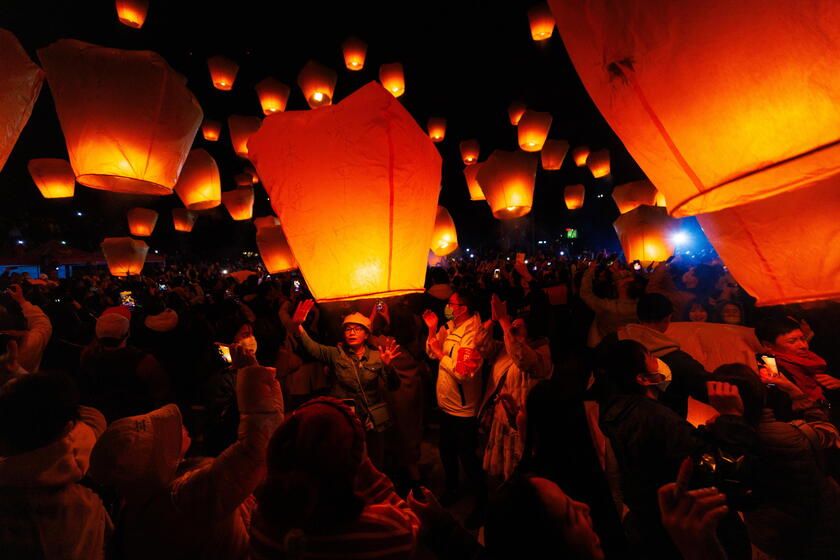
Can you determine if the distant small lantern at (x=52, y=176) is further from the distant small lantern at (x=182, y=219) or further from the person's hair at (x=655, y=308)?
the person's hair at (x=655, y=308)

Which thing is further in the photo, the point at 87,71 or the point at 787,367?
the point at 787,367

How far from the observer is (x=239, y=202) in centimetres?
911

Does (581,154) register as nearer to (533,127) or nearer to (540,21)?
(533,127)

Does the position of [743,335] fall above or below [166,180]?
below

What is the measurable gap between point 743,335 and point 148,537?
4.39 m

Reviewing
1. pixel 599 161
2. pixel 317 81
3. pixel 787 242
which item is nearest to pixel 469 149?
pixel 599 161

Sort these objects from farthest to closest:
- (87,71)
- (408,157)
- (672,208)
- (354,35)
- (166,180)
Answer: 1. (354,35)
2. (166,180)
3. (87,71)
4. (408,157)
5. (672,208)

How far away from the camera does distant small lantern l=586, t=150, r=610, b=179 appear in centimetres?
1157

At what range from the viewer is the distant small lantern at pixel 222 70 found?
27.6 feet

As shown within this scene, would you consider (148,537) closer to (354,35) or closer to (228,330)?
(228,330)

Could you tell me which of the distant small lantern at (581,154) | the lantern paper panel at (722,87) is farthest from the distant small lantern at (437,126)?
the lantern paper panel at (722,87)

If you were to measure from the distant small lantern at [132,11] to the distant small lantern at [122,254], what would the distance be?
14.8 feet

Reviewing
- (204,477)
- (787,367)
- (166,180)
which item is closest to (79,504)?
(204,477)

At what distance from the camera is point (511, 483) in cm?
125
